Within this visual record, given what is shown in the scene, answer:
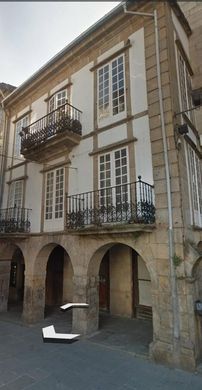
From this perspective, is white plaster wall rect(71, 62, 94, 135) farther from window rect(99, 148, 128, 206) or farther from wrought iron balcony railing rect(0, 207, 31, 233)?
wrought iron balcony railing rect(0, 207, 31, 233)

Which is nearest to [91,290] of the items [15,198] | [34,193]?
[34,193]

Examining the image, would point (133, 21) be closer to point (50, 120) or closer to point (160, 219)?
point (50, 120)

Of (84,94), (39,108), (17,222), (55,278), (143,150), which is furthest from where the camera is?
(55,278)

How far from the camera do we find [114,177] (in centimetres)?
822

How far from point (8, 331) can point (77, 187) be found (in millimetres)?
5459

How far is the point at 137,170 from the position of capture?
7605 mm

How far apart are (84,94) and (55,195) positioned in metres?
3.95

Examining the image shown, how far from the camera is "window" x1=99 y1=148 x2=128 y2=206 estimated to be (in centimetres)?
791

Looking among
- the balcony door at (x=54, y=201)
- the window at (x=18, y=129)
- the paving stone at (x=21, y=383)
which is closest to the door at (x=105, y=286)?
the balcony door at (x=54, y=201)

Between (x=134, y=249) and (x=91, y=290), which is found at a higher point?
(x=134, y=249)

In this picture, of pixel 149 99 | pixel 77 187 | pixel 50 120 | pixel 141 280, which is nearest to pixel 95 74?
pixel 50 120

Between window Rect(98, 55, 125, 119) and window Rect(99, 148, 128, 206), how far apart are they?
153 centimetres

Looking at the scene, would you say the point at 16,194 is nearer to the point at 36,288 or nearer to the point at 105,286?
the point at 36,288

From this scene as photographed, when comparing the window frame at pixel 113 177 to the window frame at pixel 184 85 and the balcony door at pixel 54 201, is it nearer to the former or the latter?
the balcony door at pixel 54 201
